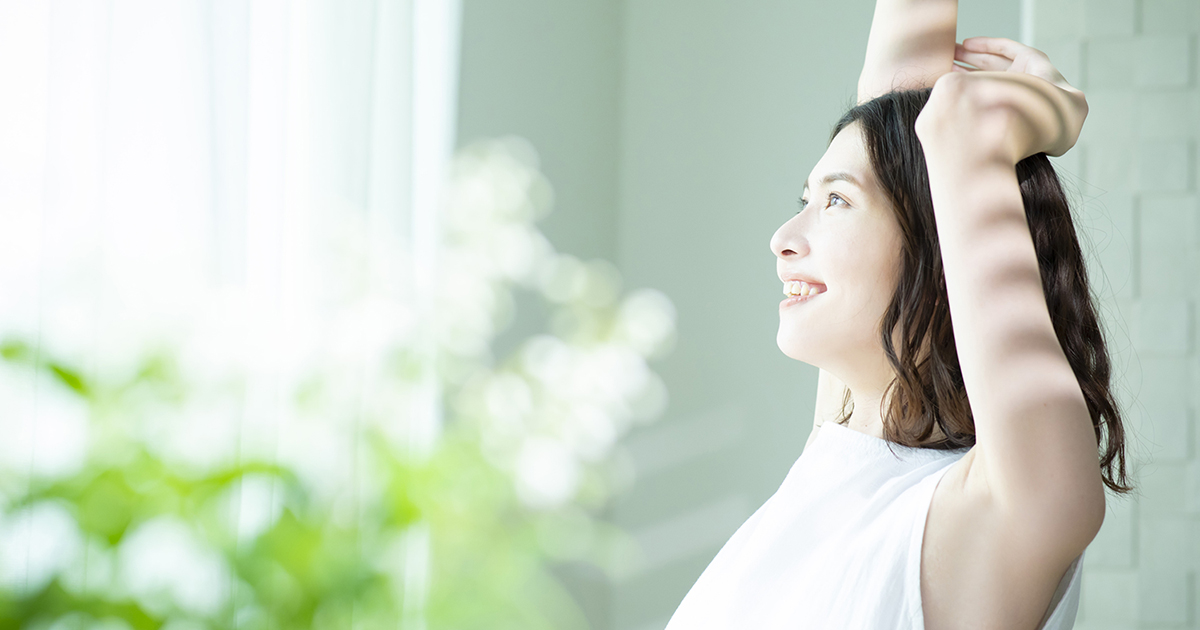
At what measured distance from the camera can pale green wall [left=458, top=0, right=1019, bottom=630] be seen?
6.55 feet

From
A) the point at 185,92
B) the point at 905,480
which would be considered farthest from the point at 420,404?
the point at 905,480

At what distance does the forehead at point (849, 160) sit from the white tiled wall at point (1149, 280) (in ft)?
3.04

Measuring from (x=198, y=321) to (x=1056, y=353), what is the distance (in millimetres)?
845

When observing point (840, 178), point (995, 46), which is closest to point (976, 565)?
point (840, 178)

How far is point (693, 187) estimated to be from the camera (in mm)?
2131

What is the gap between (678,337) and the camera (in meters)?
2.14

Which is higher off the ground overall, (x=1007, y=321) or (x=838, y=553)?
(x=1007, y=321)

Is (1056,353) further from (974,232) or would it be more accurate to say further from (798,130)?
(798,130)

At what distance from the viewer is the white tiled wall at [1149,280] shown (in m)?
1.49

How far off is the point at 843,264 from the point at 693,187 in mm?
1414

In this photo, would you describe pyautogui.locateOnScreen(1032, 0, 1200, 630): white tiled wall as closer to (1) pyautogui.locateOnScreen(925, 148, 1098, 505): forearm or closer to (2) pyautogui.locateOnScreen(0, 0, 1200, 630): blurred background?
(2) pyautogui.locateOnScreen(0, 0, 1200, 630): blurred background

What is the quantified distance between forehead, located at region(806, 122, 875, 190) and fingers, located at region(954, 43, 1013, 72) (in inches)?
7.6

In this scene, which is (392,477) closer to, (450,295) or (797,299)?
(450,295)

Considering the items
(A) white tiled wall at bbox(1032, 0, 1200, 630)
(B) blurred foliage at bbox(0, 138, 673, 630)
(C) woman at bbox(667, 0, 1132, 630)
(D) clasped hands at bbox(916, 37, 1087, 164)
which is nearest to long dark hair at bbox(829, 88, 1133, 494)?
(C) woman at bbox(667, 0, 1132, 630)
